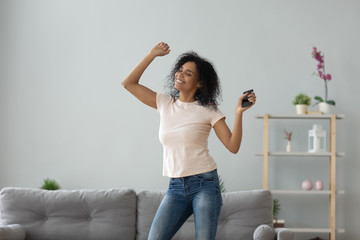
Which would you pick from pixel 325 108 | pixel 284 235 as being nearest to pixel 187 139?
pixel 284 235

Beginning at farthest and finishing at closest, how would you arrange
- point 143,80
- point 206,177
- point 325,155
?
point 143,80 → point 325,155 → point 206,177

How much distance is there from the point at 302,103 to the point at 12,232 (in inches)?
96.7

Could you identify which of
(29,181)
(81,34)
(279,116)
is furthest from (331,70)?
(29,181)

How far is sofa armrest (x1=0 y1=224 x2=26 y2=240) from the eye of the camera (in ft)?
9.48

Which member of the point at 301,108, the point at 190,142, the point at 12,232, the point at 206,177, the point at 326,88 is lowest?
the point at 12,232

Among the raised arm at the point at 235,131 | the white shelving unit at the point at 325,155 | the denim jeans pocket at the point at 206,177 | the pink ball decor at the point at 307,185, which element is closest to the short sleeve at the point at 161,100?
the raised arm at the point at 235,131

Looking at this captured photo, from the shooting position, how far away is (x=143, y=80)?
444cm

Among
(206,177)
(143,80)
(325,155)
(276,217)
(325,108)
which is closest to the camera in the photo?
(206,177)

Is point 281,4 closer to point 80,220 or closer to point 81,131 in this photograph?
point 81,131

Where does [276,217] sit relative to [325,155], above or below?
below

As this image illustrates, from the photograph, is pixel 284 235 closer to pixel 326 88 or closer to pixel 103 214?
pixel 103 214

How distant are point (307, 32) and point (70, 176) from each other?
2.45 meters

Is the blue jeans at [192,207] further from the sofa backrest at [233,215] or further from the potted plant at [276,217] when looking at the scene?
the potted plant at [276,217]

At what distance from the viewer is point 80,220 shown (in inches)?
126
